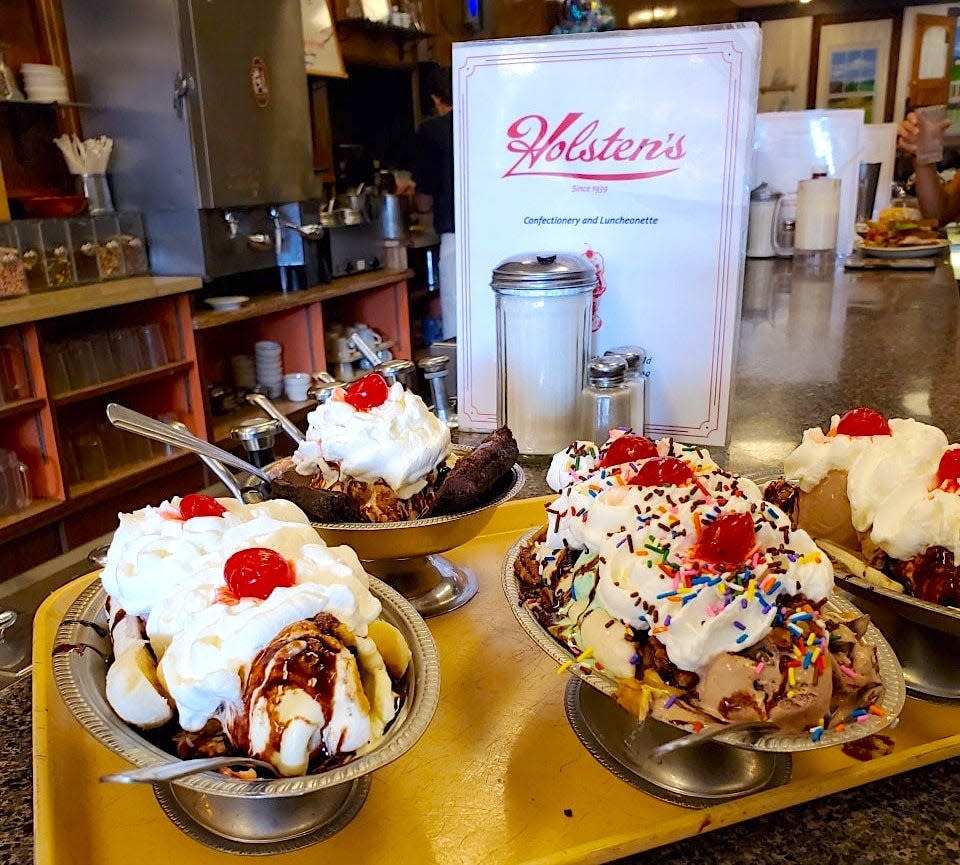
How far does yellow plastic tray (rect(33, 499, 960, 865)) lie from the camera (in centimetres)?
58

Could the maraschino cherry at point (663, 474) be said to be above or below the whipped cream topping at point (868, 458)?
above

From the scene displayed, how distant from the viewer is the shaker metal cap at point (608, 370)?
1108 millimetres

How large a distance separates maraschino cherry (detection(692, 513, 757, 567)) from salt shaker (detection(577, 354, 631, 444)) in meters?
0.48

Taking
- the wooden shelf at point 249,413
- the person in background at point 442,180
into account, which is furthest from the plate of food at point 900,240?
the wooden shelf at point 249,413

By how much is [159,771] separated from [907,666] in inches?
24.6

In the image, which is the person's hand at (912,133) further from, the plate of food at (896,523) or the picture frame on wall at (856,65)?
the picture frame on wall at (856,65)

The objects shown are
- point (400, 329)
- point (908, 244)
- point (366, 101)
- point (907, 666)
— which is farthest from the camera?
point (366, 101)

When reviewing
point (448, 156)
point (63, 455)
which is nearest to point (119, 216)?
point (63, 455)

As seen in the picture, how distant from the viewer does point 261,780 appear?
1.67 ft

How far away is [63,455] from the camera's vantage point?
8.80 ft

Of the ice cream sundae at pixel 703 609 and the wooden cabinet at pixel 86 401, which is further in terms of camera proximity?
the wooden cabinet at pixel 86 401

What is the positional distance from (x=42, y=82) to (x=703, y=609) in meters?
3.12

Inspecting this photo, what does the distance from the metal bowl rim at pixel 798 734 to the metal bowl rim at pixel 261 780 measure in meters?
0.08

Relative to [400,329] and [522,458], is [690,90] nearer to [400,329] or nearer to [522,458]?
[522,458]
